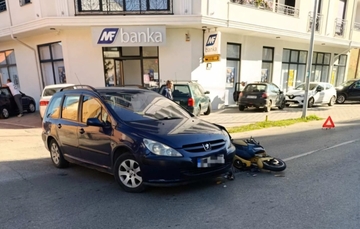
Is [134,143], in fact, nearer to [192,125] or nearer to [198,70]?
[192,125]

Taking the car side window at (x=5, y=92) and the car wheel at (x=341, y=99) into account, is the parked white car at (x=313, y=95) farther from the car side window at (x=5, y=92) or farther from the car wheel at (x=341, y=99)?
the car side window at (x=5, y=92)

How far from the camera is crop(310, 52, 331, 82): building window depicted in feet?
68.4

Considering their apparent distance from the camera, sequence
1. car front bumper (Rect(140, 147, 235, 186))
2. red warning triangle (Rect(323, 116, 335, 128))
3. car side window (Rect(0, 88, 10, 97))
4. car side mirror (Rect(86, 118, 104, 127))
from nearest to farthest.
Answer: car front bumper (Rect(140, 147, 235, 186)), car side mirror (Rect(86, 118, 104, 127)), red warning triangle (Rect(323, 116, 335, 128)), car side window (Rect(0, 88, 10, 97))

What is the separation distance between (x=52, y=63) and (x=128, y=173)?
12042 millimetres

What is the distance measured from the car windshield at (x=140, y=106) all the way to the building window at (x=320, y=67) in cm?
1987

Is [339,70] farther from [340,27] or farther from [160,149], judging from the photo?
[160,149]

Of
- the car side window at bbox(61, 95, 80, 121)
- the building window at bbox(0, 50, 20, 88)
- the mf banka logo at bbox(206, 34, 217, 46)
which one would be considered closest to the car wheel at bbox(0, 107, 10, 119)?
the building window at bbox(0, 50, 20, 88)

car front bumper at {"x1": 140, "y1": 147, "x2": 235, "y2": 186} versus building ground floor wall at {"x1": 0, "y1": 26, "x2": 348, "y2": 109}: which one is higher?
building ground floor wall at {"x1": 0, "y1": 26, "x2": 348, "y2": 109}

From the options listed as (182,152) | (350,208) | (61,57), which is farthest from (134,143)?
(61,57)

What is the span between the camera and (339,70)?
23875 millimetres

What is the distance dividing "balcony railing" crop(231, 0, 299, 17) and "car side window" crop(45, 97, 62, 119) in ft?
36.1

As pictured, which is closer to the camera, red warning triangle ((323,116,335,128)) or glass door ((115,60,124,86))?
red warning triangle ((323,116,335,128))

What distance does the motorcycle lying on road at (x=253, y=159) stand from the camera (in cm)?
448

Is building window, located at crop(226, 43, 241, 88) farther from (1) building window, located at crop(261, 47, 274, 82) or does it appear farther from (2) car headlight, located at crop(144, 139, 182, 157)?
(2) car headlight, located at crop(144, 139, 182, 157)
